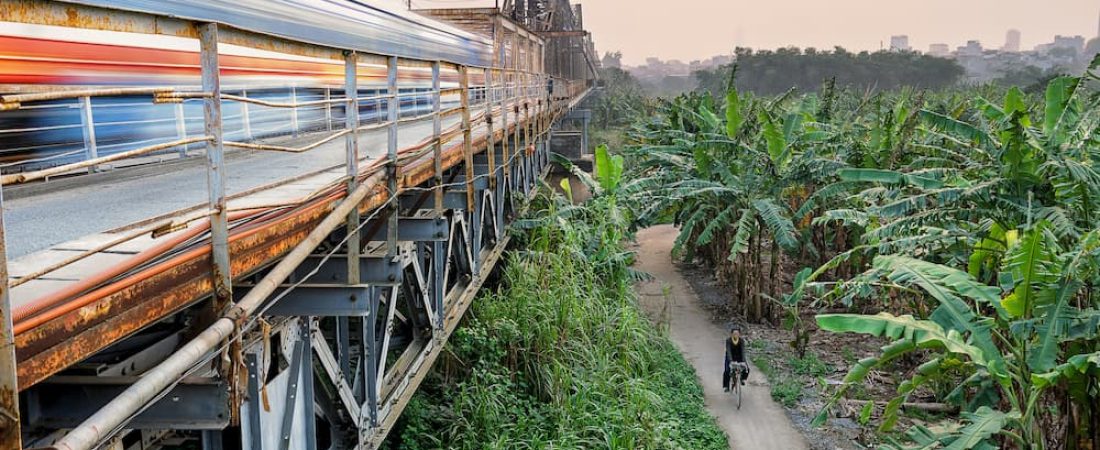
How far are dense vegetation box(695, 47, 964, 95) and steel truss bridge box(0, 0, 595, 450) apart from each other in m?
59.0

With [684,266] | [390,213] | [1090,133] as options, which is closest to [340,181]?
[390,213]

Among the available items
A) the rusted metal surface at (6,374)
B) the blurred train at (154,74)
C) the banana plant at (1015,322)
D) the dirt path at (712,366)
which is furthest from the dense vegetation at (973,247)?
the rusted metal surface at (6,374)

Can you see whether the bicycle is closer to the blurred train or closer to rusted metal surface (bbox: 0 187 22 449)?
the blurred train

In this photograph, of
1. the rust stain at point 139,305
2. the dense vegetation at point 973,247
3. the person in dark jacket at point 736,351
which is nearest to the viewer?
the rust stain at point 139,305

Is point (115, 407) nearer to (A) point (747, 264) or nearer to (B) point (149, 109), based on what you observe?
(B) point (149, 109)

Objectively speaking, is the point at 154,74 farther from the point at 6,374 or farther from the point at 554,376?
the point at 6,374

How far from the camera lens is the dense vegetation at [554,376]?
8.18 meters

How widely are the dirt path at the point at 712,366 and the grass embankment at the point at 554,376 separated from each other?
352 mm

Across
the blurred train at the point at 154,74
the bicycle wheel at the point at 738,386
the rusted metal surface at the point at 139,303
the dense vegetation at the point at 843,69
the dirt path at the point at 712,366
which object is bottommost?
the dirt path at the point at 712,366

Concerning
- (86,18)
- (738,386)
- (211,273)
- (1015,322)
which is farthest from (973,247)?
(86,18)

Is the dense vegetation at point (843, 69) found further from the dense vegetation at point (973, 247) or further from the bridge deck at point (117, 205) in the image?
the bridge deck at point (117, 205)

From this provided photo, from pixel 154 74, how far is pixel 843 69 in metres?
65.8

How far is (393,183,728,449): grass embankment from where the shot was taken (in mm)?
8180

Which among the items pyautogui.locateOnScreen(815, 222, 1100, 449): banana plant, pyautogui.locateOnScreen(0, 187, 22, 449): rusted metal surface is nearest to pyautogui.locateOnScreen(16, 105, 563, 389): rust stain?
pyautogui.locateOnScreen(0, 187, 22, 449): rusted metal surface
